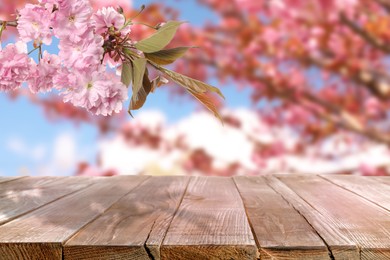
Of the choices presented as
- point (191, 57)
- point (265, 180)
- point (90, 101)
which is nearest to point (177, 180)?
point (265, 180)

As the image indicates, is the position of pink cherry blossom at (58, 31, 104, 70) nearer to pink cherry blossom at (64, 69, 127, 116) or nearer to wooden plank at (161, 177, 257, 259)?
A: pink cherry blossom at (64, 69, 127, 116)

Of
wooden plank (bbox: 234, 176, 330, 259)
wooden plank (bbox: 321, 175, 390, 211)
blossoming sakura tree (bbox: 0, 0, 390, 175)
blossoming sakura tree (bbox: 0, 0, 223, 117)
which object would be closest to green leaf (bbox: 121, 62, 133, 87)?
blossoming sakura tree (bbox: 0, 0, 223, 117)

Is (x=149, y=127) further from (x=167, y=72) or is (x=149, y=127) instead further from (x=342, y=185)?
(x=167, y=72)

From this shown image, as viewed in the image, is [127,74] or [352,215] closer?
[127,74]

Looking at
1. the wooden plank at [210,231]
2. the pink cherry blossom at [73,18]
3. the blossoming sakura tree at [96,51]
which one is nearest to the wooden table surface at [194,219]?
the wooden plank at [210,231]

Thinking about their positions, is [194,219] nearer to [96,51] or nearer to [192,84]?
[192,84]

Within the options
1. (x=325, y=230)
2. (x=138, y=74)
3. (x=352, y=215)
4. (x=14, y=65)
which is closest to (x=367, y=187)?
(x=352, y=215)

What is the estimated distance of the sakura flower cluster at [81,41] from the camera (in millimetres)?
1053

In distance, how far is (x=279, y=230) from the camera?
3.35 ft

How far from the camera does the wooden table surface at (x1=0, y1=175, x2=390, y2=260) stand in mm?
903

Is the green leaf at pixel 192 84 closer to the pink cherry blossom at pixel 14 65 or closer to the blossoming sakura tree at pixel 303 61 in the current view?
the pink cherry blossom at pixel 14 65

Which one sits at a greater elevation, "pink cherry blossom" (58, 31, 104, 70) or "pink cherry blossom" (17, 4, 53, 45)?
"pink cherry blossom" (17, 4, 53, 45)

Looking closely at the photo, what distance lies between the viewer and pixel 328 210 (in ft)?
4.22

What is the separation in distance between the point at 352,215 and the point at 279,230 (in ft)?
0.92
